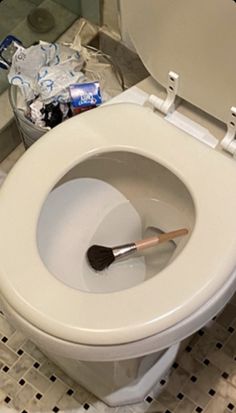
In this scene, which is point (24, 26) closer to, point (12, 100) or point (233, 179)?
point (12, 100)

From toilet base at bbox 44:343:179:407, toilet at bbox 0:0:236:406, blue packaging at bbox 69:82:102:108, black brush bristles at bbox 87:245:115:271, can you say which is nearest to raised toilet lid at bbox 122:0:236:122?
toilet at bbox 0:0:236:406

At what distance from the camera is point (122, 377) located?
4.08 feet

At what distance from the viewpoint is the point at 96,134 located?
1.08 metres

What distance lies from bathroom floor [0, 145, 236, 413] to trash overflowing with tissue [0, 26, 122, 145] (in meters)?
0.44

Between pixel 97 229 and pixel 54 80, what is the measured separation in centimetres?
32

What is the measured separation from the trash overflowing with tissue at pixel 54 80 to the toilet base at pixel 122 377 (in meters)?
0.46

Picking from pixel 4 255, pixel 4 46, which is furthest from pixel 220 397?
pixel 4 46

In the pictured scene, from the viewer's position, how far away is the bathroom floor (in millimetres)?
1303

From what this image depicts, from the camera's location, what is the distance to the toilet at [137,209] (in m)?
0.93

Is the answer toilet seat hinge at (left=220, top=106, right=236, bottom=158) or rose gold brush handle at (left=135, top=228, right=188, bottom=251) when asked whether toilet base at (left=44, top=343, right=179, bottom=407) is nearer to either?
rose gold brush handle at (left=135, top=228, right=188, bottom=251)

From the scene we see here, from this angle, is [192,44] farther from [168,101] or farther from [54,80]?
[54,80]

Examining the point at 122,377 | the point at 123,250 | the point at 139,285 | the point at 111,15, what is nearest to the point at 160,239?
the point at 123,250

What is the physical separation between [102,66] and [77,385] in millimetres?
656

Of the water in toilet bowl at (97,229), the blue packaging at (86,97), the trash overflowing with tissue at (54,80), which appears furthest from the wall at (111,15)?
the water in toilet bowl at (97,229)
